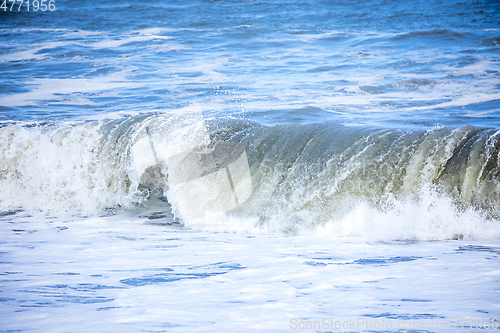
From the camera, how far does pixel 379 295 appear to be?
3559 millimetres

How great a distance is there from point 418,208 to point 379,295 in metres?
2.06

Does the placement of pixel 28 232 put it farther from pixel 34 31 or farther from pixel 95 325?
pixel 34 31

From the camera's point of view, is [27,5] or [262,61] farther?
[27,5]

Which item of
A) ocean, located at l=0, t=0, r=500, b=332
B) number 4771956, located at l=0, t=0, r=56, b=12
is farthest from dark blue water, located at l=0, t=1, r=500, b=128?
number 4771956, located at l=0, t=0, r=56, b=12

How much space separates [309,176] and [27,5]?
2990 centimetres

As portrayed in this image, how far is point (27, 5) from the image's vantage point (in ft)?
100

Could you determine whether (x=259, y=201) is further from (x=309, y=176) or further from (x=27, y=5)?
(x=27, y=5)

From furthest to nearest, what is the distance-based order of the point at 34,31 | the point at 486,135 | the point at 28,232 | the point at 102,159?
1. the point at 34,31
2. the point at 102,159
3. the point at 28,232
4. the point at 486,135

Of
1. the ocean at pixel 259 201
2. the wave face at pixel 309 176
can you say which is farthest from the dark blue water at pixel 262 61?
the wave face at pixel 309 176

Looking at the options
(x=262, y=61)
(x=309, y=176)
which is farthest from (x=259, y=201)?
(x=262, y=61)

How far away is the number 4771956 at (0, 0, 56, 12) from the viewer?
29.6m

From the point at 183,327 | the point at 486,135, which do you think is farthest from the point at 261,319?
the point at 486,135

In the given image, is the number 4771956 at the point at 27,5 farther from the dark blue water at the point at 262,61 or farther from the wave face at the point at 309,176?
the wave face at the point at 309,176

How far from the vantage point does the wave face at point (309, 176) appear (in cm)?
525
